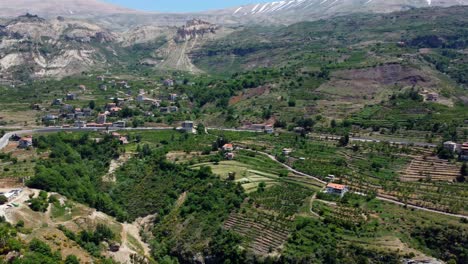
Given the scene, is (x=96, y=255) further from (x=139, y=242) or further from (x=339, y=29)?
(x=339, y=29)

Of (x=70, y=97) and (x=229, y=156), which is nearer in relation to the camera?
(x=229, y=156)

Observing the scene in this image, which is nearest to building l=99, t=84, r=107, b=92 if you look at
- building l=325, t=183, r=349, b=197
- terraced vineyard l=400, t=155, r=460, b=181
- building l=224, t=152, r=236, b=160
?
building l=224, t=152, r=236, b=160

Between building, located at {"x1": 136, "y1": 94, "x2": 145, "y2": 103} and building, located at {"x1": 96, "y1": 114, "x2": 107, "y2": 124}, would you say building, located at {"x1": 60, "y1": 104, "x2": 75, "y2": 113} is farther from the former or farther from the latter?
building, located at {"x1": 136, "y1": 94, "x2": 145, "y2": 103}

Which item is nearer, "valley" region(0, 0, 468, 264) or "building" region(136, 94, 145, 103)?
"valley" region(0, 0, 468, 264)

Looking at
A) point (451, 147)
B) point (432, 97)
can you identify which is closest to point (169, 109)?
point (432, 97)

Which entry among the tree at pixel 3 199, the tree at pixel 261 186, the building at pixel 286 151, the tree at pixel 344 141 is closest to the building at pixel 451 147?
the tree at pixel 344 141

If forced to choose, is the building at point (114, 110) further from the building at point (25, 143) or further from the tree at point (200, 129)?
the building at point (25, 143)

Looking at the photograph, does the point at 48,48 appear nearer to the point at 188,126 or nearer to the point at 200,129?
the point at 188,126
